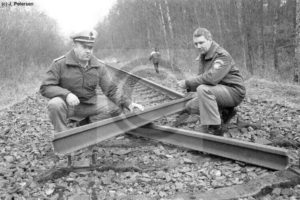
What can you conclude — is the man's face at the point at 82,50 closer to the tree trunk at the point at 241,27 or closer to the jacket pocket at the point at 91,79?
the jacket pocket at the point at 91,79

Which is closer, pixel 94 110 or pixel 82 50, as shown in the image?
pixel 82 50

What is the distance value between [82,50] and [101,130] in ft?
3.70

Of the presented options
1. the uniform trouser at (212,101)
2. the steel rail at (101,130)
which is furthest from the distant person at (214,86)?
the steel rail at (101,130)

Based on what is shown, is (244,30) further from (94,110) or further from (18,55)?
(94,110)

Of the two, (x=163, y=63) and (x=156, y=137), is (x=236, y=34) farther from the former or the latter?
(x=156, y=137)

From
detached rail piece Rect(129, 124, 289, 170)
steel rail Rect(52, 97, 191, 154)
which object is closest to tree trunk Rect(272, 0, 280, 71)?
steel rail Rect(52, 97, 191, 154)

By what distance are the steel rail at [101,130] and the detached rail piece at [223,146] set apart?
23 centimetres

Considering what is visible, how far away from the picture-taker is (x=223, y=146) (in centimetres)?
318

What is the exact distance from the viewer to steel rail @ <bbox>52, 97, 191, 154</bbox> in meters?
2.89

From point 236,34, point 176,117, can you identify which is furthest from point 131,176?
point 236,34

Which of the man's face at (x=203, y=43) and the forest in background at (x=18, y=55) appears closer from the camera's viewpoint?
the man's face at (x=203, y=43)

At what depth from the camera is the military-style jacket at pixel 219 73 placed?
13.1 ft

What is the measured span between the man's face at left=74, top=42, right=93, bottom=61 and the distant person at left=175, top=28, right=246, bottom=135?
1.55m

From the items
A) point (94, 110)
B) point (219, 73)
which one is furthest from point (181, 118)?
point (94, 110)
